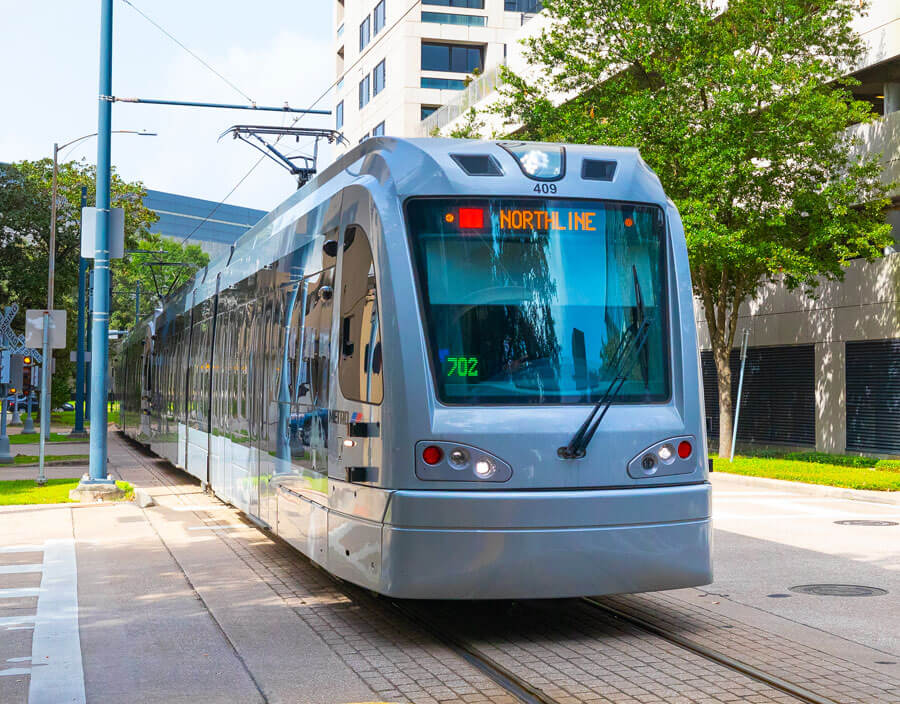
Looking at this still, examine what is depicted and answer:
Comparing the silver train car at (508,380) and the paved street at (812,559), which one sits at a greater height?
the silver train car at (508,380)

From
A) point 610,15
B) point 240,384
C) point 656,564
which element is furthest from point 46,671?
point 610,15

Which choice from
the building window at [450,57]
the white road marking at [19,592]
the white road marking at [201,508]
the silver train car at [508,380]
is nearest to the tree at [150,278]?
the building window at [450,57]

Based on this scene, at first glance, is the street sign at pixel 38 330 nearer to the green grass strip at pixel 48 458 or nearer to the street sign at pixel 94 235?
the street sign at pixel 94 235

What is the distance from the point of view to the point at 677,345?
25.1 feet

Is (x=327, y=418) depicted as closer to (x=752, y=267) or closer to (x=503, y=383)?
(x=503, y=383)

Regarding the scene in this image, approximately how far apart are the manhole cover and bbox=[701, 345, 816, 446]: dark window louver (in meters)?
18.6

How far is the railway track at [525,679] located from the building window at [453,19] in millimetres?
54058

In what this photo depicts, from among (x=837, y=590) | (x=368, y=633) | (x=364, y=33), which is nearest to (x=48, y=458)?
(x=368, y=633)

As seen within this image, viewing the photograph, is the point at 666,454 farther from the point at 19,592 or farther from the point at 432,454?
the point at 19,592

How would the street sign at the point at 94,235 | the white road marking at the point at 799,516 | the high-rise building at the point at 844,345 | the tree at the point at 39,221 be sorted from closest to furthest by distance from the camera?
the white road marking at the point at 799,516
the street sign at the point at 94,235
the high-rise building at the point at 844,345
the tree at the point at 39,221

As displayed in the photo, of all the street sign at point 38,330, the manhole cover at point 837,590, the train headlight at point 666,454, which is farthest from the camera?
the street sign at point 38,330

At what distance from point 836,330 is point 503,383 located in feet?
72.3

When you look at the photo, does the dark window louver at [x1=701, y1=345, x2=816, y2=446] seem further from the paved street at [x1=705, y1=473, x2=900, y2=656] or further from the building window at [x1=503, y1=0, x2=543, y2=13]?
the building window at [x1=503, y1=0, x2=543, y2=13]

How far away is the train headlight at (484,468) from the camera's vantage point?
276 inches
